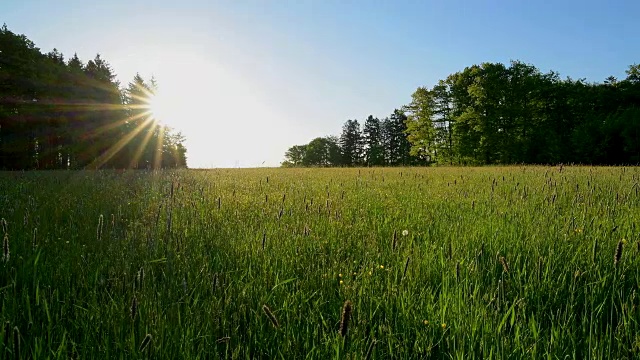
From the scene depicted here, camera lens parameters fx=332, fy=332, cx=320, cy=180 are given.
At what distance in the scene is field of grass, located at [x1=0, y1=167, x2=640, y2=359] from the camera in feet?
4.86

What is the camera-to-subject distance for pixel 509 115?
49500 millimetres

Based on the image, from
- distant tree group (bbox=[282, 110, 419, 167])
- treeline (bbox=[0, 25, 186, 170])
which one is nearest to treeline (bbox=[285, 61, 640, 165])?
distant tree group (bbox=[282, 110, 419, 167])

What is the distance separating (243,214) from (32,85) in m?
42.1

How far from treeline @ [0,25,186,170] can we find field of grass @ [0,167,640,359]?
3630cm

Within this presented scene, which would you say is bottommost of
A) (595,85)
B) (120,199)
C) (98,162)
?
(120,199)

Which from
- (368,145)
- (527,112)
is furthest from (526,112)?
(368,145)

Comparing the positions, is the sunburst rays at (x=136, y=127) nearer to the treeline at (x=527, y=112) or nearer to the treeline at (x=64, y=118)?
the treeline at (x=64, y=118)

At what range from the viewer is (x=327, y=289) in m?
2.16

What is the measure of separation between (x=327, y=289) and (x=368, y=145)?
96.5m

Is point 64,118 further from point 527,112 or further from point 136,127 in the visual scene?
point 527,112

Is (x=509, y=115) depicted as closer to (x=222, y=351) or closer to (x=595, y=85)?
(x=595, y=85)

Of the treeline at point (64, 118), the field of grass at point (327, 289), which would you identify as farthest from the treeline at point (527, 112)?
the field of grass at point (327, 289)

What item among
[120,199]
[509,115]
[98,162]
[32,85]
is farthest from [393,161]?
[120,199]

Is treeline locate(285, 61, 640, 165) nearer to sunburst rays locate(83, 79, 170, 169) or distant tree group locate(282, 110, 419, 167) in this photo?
distant tree group locate(282, 110, 419, 167)
